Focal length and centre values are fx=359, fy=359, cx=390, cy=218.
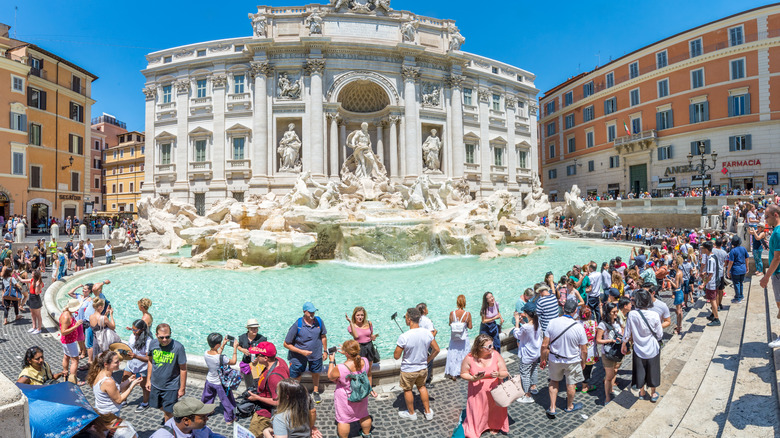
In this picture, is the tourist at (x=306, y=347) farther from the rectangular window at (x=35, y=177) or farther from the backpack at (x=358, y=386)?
the rectangular window at (x=35, y=177)

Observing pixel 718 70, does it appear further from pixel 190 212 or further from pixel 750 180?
pixel 190 212

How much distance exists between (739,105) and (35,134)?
1835 inches

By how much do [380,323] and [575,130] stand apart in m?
34.5

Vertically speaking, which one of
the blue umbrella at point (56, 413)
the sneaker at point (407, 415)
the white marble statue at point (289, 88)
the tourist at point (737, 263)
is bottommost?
the sneaker at point (407, 415)

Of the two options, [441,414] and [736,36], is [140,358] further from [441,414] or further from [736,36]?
[736,36]

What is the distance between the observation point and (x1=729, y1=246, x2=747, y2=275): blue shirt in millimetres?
6582

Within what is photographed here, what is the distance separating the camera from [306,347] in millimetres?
4336

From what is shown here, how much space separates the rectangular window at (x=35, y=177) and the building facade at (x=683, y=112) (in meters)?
39.6

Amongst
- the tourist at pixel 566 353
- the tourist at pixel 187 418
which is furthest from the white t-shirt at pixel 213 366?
the tourist at pixel 566 353

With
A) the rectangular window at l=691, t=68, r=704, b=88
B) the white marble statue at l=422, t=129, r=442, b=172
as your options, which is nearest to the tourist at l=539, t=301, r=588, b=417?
the white marble statue at l=422, t=129, r=442, b=172

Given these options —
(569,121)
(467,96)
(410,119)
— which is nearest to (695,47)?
(569,121)

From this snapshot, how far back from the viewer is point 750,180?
2373cm

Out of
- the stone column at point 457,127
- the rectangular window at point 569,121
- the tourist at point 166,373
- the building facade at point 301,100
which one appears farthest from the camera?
the rectangular window at point 569,121

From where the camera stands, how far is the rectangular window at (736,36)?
78.4ft
